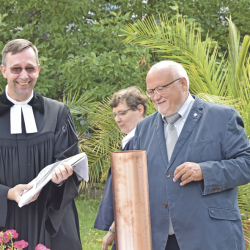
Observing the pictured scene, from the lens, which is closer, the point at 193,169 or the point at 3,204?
the point at 193,169

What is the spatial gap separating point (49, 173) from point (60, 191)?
0.48 metres

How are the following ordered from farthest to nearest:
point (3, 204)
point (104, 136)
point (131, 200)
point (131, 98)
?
point (104, 136), point (131, 98), point (3, 204), point (131, 200)

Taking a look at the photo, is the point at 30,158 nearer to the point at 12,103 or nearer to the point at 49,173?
the point at 12,103

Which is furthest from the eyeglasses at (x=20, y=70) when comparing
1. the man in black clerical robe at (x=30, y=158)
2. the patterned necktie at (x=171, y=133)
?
the patterned necktie at (x=171, y=133)

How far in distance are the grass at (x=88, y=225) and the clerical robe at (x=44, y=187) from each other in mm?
2991

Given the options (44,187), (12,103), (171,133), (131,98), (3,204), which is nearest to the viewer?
(171,133)

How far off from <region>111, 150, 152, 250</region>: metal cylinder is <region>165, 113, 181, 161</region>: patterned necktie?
1286 millimetres

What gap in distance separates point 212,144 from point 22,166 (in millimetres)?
1334

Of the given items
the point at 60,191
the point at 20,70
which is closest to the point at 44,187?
the point at 60,191

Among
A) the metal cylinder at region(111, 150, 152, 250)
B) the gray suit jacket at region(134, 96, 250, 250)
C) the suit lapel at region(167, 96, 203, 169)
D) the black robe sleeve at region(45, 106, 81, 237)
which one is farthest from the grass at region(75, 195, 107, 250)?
the metal cylinder at region(111, 150, 152, 250)

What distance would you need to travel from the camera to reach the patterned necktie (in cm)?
216

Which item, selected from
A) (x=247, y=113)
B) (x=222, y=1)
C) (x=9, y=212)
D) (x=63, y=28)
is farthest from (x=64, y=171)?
(x=222, y=1)

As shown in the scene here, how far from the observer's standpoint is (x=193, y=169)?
1.84m

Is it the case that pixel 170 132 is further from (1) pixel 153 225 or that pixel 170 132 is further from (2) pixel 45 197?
(2) pixel 45 197
